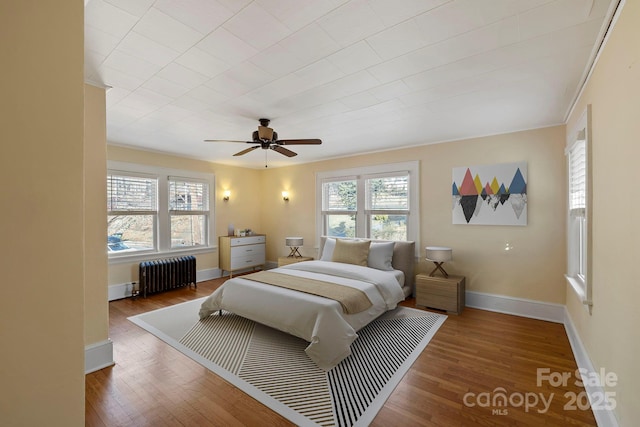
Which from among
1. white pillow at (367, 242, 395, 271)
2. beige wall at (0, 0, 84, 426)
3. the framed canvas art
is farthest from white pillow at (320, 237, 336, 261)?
beige wall at (0, 0, 84, 426)

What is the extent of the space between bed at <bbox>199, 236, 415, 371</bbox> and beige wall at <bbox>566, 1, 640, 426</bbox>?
1.84m

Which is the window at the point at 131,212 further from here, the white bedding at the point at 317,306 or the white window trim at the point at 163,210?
the white bedding at the point at 317,306

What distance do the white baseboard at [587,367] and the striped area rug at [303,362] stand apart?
125cm

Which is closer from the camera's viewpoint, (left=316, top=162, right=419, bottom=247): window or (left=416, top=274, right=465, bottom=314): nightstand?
(left=416, top=274, right=465, bottom=314): nightstand

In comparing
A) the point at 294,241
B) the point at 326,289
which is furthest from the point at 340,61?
the point at 294,241

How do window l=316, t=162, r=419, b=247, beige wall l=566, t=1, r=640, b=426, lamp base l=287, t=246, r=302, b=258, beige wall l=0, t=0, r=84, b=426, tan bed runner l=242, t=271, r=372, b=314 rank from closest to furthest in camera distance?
1. beige wall l=0, t=0, r=84, b=426
2. beige wall l=566, t=1, r=640, b=426
3. tan bed runner l=242, t=271, r=372, b=314
4. window l=316, t=162, r=419, b=247
5. lamp base l=287, t=246, r=302, b=258

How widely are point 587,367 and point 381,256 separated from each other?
8.37 ft

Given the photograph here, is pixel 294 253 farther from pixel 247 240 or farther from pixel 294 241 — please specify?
pixel 247 240

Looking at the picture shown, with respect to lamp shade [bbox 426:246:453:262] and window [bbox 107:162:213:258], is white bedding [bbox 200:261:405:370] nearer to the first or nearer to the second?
lamp shade [bbox 426:246:453:262]

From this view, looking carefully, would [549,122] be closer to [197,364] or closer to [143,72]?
[143,72]

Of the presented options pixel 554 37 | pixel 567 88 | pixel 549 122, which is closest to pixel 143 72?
pixel 554 37

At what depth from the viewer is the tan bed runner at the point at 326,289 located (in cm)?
296

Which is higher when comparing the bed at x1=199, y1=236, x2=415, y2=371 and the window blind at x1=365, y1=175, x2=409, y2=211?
the window blind at x1=365, y1=175, x2=409, y2=211

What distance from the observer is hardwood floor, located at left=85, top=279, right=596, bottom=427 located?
194 centimetres
